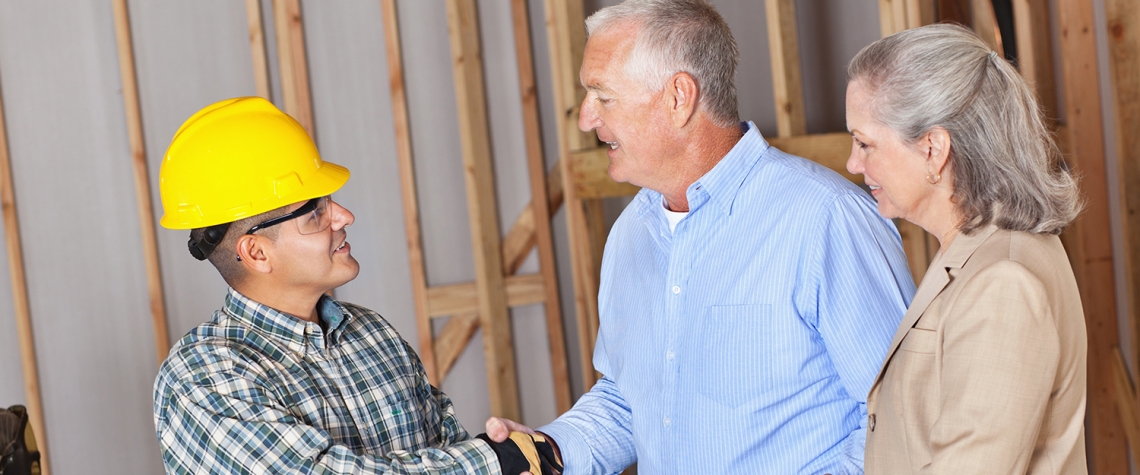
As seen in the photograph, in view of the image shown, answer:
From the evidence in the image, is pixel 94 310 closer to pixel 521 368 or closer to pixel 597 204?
pixel 521 368

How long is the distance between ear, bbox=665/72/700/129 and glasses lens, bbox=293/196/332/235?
799mm

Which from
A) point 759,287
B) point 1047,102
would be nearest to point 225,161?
point 759,287

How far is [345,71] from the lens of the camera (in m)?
4.14

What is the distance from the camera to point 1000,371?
1210 millimetres

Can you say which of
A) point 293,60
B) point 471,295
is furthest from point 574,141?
point 293,60

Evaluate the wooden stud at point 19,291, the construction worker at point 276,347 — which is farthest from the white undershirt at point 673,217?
the wooden stud at point 19,291

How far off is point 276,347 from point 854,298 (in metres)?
1.15

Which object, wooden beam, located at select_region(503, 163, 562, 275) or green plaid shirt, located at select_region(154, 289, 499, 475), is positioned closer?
green plaid shirt, located at select_region(154, 289, 499, 475)

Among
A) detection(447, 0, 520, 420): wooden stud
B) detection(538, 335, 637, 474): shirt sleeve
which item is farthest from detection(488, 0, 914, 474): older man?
detection(447, 0, 520, 420): wooden stud

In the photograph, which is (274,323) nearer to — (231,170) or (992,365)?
(231,170)

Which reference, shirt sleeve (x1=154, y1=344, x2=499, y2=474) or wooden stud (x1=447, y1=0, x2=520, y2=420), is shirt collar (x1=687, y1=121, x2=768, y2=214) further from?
wooden stud (x1=447, y1=0, x2=520, y2=420)

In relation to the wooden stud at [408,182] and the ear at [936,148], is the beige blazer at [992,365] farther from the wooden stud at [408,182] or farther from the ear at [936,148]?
the wooden stud at [408,182]

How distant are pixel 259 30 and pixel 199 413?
8.58 ft

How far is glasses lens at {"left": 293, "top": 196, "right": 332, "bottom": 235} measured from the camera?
1956 millimetres
